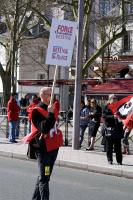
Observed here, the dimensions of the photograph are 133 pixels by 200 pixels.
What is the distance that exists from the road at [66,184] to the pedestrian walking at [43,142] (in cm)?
180

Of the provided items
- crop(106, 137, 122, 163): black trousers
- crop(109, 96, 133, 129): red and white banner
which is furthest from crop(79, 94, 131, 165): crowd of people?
crop(109, 96, 133, 129): red and white banner

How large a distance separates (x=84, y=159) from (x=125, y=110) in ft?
5.90

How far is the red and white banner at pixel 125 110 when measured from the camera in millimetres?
15000

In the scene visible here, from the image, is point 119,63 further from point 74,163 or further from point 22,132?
point 74,163

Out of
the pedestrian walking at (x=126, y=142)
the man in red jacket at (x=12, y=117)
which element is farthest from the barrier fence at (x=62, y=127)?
the pedestrian walking at (x=126, y=142)

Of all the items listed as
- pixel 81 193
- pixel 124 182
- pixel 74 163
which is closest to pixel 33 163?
pixel 74 163

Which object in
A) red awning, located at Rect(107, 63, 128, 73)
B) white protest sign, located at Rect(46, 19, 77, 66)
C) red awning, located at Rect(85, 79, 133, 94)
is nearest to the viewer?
white protest sign, located at Rect(46, 19, 77, 66)

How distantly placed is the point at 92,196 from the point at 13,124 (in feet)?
33.6

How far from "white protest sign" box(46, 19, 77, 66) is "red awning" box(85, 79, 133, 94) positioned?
24.1m

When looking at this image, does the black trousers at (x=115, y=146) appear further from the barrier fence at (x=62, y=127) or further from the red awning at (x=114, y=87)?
the red awning at (x=114, y=87)

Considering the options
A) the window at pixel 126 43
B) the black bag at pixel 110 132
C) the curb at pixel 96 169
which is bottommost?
the curb at pixel 96 169

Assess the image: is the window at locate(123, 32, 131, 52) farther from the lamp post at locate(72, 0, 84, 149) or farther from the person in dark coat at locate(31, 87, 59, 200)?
the person in dark coat at locate(31, 87, 59, 200)

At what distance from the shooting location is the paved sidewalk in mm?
13234

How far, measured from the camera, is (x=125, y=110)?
15406mm
